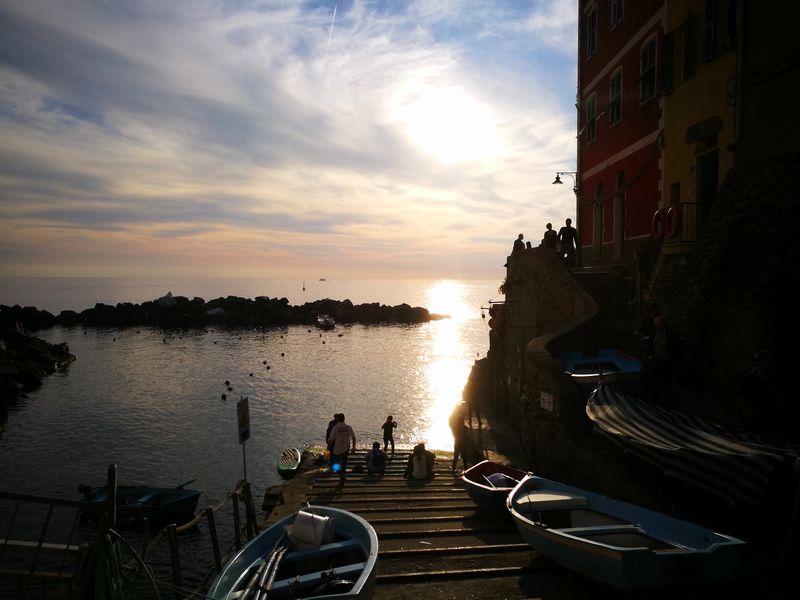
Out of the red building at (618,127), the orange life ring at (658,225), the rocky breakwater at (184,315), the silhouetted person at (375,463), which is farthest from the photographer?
the rocky breakwater at (184,315)

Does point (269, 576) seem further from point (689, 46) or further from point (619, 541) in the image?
point (689, 46)

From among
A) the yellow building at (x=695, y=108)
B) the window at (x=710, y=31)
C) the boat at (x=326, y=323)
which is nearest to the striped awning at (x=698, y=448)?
the yellow building at (x=695, y=108)

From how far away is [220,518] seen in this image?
21.0 m

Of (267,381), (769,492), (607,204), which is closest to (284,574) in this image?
(769,492)

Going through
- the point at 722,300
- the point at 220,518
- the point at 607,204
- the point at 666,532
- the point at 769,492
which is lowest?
the point at 220,518

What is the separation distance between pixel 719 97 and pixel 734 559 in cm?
1134

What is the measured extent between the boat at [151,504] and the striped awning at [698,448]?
16308mm

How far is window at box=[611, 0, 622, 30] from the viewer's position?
20.4 meters

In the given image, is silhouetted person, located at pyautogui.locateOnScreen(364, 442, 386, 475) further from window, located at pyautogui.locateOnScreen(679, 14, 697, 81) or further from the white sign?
window, located at pyautogui.locateOnScreen(679, 14, 697, 81)

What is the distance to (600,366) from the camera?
495 inches

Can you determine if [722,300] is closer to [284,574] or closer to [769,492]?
[769,492]

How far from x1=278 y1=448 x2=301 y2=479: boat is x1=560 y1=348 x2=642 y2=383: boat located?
14760mm

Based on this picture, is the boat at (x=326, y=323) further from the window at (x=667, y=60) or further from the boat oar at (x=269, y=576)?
the boat oar at (x=269, y=576)

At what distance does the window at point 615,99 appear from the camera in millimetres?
20422
